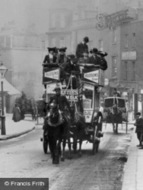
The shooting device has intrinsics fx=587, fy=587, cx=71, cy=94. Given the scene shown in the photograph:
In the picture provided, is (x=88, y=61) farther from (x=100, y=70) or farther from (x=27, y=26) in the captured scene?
(x=27, y=26)

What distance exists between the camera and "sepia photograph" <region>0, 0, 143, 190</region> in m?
11.4

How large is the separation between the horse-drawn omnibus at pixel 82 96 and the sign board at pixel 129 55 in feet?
99.0

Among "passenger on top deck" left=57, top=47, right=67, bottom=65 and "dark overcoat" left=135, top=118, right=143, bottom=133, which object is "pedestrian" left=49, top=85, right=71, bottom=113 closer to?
"passenger on top deck" left=57, top=47, right=67, bottom=65

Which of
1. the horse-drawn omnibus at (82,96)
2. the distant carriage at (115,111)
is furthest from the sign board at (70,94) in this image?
the distant carriage at (115,111)

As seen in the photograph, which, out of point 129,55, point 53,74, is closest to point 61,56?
point 53,74

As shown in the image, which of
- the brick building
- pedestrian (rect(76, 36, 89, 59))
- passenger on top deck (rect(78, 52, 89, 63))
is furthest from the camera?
the brick building

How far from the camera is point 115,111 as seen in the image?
88.6 feet

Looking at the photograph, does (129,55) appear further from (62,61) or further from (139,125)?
(62,61)

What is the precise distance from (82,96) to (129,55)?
31.5 m

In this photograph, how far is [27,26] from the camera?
42688mm

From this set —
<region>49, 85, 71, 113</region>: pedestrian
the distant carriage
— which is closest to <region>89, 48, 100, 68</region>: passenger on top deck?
<region>49, 85, 71, 113</region>: pedestrian

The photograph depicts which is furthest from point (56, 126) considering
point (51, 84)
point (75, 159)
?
point (51, 84)

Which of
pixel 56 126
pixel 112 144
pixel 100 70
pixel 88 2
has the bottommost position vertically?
pixel 112 144

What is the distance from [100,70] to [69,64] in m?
1.28
